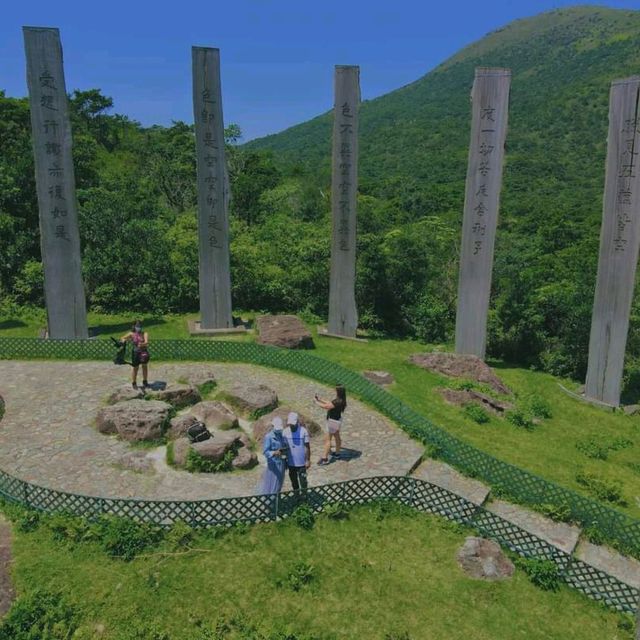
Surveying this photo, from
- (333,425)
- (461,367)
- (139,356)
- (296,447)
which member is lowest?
(461,367)

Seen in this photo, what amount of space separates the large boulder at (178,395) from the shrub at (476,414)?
6.13 metres

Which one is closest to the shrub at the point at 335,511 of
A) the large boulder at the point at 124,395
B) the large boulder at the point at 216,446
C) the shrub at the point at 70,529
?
the large boulder at the point at 216,446

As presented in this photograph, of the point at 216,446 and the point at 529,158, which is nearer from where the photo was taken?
the point at 216,446

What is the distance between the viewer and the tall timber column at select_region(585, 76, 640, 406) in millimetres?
14805

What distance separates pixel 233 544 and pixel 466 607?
3218 millimetres

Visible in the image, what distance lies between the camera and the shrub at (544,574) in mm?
8242

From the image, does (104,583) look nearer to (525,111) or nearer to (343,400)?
(343,400)

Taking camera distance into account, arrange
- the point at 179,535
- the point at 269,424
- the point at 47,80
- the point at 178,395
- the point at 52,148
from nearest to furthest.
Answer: the point at 179,535
the point at 269,424
the point at 178,395
the point at 47,80
the point at 52,148

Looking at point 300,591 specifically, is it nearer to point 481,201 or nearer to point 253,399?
point 253,399

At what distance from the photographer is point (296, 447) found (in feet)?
29.2

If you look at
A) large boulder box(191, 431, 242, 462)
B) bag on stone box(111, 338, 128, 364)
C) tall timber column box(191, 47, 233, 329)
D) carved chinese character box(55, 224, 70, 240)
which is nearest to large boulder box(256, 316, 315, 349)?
tall timber column box(191, 47, 233, 329)

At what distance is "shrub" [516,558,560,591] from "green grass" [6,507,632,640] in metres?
0.12

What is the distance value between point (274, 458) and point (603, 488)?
6.43 meters

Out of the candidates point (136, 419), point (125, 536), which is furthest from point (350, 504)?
point (136, 419)
